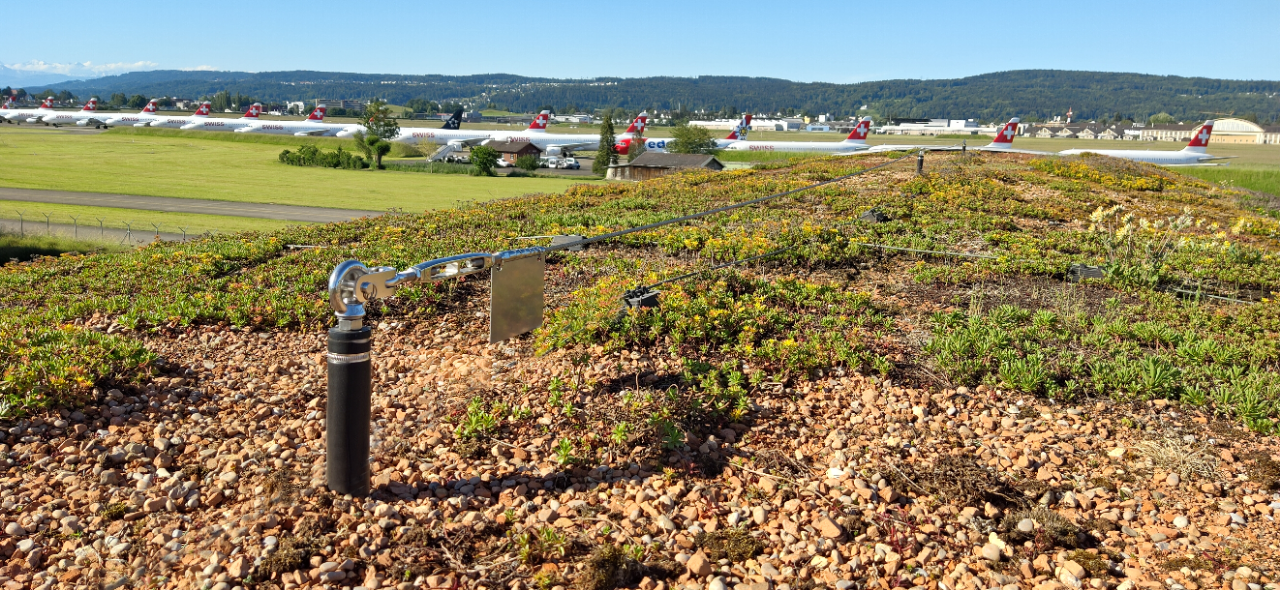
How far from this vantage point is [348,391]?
418cm

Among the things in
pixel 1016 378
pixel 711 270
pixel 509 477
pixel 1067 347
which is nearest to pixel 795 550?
pixel 509 477

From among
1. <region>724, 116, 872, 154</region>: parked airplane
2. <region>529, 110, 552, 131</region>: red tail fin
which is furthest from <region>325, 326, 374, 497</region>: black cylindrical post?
<region>529, 110, 552, 131</region>: red tail fin

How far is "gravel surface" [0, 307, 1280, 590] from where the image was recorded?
3.91 meters

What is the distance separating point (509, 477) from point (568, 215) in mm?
9875

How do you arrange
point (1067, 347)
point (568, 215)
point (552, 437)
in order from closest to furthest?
point (552, 437) → point (1067, 347) → point (568, 215)

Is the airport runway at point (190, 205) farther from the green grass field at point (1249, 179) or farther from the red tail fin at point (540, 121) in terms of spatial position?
the red tail fin at point (540, 121)

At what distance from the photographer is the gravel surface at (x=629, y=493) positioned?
3912 millimetres

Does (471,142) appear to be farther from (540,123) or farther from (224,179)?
(224,179)

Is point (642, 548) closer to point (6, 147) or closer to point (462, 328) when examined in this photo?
point (462, 328)

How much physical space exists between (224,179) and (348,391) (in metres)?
51.3

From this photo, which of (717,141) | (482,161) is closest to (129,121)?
(482,161)

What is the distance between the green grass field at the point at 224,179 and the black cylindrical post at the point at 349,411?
31.2 meters

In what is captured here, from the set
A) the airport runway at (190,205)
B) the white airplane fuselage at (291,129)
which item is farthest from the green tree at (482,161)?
the white airplane fuselage at (291,129)

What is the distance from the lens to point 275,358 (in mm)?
6863
